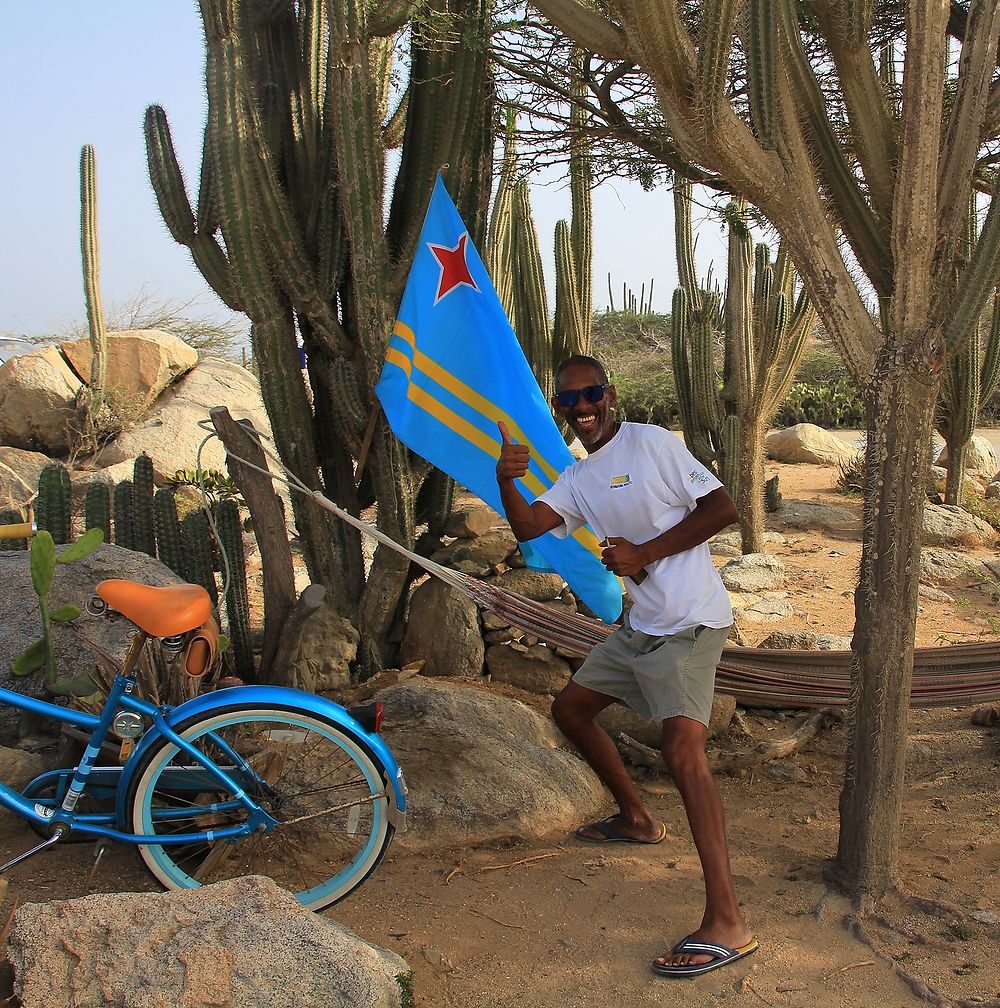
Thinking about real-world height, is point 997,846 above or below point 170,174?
below

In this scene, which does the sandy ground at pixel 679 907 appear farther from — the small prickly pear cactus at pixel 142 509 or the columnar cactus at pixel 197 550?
the small prickly pear cactus at pixel 142 509

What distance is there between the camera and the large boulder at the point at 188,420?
10.8m

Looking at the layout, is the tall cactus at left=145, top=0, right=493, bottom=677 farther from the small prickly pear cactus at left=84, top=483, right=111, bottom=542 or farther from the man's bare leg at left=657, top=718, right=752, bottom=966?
the man's bare leg at left=657, top=718, right=752, bottom=966

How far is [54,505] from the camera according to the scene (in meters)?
4.60

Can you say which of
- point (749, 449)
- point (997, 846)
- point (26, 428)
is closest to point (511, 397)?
point (997, 846)

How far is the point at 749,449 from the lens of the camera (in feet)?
26.1

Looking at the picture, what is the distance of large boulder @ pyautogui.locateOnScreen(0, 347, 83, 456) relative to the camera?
11.4 metres

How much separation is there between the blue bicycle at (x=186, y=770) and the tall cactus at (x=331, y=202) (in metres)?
1.66

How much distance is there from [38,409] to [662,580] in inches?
419

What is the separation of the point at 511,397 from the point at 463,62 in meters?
1.54

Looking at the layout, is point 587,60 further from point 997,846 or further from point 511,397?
point 997,846

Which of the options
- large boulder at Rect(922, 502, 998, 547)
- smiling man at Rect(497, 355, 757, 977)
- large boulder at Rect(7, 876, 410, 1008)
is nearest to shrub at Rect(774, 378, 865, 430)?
large boulder at Rect(922, 502, 998, 547)

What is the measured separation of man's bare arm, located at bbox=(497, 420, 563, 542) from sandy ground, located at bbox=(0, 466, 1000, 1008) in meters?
1.03

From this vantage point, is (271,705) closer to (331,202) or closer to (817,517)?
(331,202)
